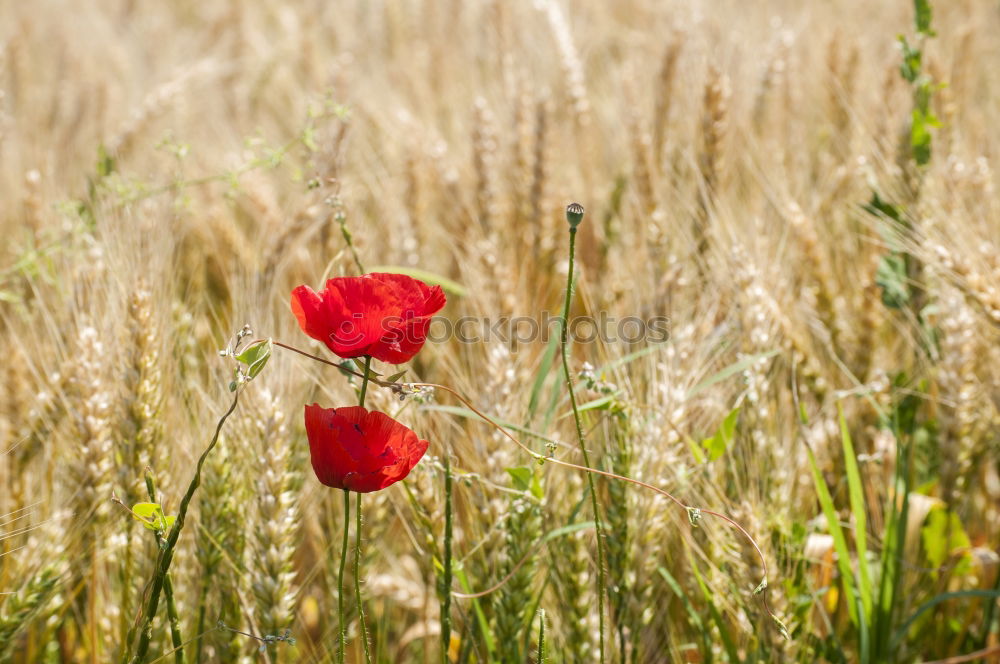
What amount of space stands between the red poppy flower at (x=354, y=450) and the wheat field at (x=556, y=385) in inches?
7.0

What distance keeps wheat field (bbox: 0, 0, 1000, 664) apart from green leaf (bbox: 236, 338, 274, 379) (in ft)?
0.73

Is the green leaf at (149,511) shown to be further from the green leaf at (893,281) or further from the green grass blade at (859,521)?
the green leaf at (893,281)

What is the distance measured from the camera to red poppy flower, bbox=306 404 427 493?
2.41ft

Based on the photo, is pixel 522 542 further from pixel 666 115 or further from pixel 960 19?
pixel 960 19

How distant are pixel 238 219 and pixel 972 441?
6.38 feet

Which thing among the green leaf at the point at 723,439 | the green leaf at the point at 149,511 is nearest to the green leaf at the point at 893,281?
the green leaf at the point at 723,439

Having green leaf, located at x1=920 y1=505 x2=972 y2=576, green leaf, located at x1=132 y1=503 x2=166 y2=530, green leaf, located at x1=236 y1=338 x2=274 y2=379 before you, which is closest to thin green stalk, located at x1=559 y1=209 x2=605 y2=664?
green leaf, located at x1=236 y1=338 x2=274 y2=379

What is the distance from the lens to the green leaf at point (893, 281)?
1556 mm

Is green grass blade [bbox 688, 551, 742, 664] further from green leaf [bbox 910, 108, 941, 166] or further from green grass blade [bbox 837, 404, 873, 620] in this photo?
green leaf [bbox 910, 108, 941, 166]

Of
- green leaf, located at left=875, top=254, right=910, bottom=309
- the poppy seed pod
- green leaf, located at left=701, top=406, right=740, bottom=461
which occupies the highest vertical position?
green leaf, located at left=875, top=254, right=910, bottom=309

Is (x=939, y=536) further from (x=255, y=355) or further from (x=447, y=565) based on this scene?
(x=255, y=355)

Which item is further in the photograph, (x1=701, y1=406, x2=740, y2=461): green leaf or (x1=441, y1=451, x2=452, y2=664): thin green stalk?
(x1=701, y1=406, x2=740, y2=461): green leaf

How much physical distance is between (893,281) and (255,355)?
4.14 ft

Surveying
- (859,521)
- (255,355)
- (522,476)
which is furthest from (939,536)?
(255,355)
